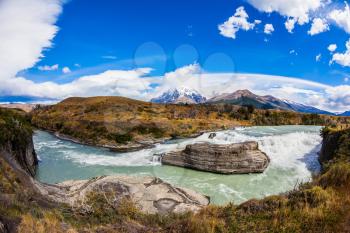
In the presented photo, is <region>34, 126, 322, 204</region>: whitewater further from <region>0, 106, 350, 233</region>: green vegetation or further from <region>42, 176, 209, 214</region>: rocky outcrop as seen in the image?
<region>0, 106, 350, 233</region>: green vegetation

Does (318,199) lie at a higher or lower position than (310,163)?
higher

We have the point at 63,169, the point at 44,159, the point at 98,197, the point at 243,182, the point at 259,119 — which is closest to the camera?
the point at 98,197

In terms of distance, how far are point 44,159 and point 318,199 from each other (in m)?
43.8

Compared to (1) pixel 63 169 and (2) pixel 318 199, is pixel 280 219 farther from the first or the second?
(1) pixel 63 169

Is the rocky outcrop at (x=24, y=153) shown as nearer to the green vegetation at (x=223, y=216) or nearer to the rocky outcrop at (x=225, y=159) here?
the rocky outcrop at (x=225, y=159)

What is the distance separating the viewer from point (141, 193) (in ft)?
75.7

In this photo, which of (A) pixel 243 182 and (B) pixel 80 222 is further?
(A) pixel 243 182

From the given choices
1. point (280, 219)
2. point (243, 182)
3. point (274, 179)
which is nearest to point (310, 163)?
point (274, 179)

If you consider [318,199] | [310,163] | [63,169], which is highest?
[318,199]

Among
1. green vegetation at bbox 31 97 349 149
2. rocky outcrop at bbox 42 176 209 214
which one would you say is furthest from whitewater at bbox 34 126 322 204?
green vegetation at bbox 31 97 349 149

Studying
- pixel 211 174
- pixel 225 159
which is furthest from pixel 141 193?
pixel 225 159

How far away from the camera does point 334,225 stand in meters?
9.01

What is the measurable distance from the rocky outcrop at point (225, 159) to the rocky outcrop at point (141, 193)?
1063 centimetres

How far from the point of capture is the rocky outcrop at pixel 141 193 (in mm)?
20016
